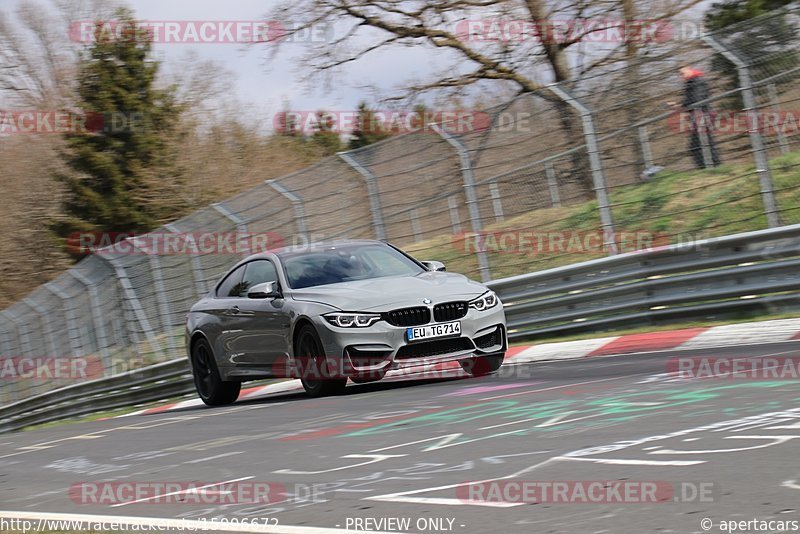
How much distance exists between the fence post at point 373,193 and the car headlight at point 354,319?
17.7 ft

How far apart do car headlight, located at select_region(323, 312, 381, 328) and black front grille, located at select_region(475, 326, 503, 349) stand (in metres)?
0.96

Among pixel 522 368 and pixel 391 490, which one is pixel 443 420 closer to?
pixel 391 490

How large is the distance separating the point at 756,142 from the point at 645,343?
2.23 m

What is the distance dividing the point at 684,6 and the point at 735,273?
12955 millimetres

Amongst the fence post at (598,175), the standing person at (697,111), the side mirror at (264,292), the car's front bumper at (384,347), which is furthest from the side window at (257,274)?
the standing person at (697,111)

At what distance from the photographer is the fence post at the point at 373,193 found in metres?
15.8

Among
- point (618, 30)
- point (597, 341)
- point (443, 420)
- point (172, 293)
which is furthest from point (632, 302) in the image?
point (618, 30)

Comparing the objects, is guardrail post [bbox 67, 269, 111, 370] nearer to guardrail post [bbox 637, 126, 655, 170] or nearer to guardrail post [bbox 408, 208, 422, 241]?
guardrail post [bbox 408, 208, 422, 241]

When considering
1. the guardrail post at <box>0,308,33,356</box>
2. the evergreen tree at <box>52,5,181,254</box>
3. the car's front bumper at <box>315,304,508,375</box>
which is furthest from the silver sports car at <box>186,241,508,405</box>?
the evergreen tree at <box>52,5,181,254</box>

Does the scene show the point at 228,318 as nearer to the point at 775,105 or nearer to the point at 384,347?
the point at 384,347

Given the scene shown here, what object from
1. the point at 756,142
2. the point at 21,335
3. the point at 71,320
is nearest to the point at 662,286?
the point at 756,142

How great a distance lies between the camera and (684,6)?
78.5ft

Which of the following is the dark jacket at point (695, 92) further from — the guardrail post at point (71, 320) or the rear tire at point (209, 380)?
the guardrail post at point (71, 320)

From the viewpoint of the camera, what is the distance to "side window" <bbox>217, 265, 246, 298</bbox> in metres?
12.8
